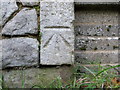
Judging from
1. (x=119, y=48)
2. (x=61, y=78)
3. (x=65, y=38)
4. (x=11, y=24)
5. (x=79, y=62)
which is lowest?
(x=61, y=78)

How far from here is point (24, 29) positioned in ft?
5.33

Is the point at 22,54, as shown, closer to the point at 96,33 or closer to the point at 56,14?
the point at 56,14

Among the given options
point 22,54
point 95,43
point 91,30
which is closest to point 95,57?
point 95,43

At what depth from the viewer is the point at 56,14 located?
5.31 ft

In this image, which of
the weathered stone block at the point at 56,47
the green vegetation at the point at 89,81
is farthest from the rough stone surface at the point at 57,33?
the green vegetation at the point at 89,81

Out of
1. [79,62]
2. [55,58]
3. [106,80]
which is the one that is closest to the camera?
[106,80]

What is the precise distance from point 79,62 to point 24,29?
1.83ft

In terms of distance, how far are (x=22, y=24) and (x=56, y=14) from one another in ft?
0.96

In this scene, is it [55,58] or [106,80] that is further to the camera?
[55,58]

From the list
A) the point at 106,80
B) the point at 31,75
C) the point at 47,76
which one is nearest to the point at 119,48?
the point at 106,80

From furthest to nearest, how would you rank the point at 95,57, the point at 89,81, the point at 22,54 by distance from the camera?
the point at 95,57 → the point at 22,54 → the point at 89,81

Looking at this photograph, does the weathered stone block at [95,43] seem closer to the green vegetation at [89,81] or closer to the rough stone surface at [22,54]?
the green vegetation at [89,81]

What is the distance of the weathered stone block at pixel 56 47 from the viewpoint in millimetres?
1607

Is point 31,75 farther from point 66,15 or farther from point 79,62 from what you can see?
point 66,15
